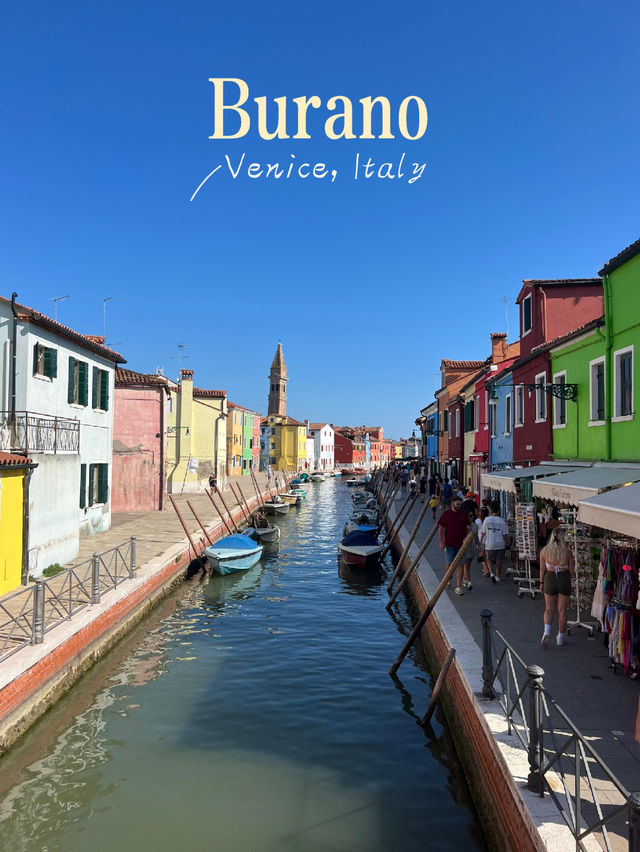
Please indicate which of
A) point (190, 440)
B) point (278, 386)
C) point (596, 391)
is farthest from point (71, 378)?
point (278, 386)

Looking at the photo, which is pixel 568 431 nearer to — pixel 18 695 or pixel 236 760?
pixel 236 760

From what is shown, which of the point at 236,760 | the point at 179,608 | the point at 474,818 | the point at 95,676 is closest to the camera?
the point at 474,818

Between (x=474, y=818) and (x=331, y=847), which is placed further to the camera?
(x=474, y=818)

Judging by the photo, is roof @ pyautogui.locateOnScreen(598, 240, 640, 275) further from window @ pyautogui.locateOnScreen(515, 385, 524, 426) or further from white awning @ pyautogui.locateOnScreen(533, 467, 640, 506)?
window @ pyautogui.locateOnScreen(515, 385, 524, 426)

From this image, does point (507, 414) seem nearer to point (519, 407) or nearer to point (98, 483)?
point (519, 407)

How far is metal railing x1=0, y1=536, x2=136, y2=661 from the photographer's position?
9.46 meters

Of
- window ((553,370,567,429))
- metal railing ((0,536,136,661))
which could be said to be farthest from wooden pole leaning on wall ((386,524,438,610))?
metal railing ((0,536,136,661))

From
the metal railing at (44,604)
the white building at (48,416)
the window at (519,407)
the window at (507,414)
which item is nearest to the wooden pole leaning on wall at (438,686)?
the metal railing at (44,604)

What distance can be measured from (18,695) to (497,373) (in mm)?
18530

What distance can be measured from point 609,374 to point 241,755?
29.9ft

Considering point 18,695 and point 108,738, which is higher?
point 18,695

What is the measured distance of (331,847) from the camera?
639cm

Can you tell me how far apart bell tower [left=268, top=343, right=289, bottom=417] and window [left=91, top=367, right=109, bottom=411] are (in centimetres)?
9397

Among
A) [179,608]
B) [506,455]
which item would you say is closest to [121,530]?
[179,608]
